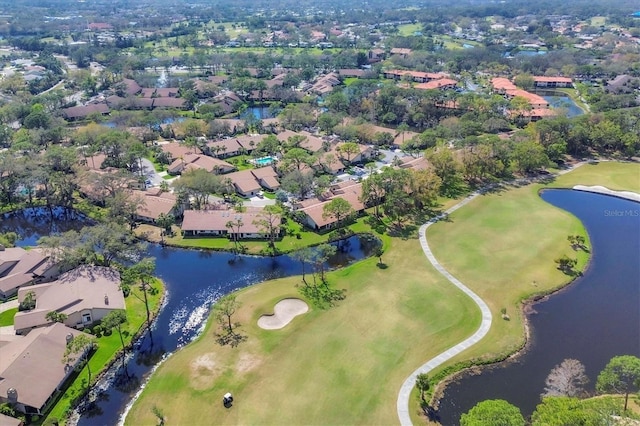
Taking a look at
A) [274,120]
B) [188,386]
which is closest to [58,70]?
[274,120]

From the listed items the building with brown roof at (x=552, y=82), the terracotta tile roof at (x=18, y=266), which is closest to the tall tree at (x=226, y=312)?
the terracotta tile roof at (x=18, y=266)

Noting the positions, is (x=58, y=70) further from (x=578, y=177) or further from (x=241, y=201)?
(x=578, y=177)

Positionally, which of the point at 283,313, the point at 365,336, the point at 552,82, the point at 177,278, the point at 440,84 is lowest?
the point at 177,278

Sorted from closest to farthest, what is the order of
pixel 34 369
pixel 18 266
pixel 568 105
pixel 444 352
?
pixel 34 369, pixel 444 352, pixel 18 266, pixel 568 105

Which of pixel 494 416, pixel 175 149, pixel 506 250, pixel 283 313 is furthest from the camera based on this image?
pixel 175 149

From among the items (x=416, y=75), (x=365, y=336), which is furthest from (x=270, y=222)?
(x=416, y=75)

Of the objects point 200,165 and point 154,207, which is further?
point 200,165

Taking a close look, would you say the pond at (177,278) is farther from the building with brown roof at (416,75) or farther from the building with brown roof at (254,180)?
the building with brown roof at (416,75)

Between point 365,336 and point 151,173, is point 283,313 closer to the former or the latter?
point 365,336
